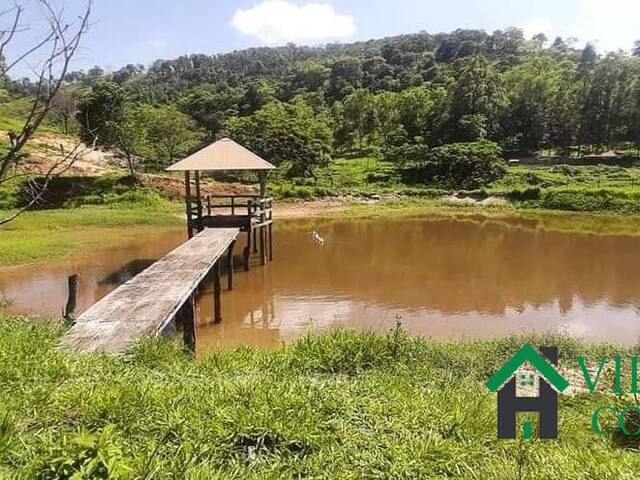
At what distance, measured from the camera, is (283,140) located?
3516cm

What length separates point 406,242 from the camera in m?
20.4

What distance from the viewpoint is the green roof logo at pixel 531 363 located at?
4715 millimetres

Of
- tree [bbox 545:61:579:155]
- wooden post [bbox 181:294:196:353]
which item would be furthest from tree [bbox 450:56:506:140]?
wooden post [bbox 181:294:196:353]

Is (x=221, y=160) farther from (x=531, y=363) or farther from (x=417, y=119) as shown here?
(x=417, y=119)

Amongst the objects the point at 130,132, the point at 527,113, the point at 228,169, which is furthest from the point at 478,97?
the point at 228,169

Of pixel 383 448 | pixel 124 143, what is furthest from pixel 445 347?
pixel 124 143

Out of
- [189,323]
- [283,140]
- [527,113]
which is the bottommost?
[189,323]

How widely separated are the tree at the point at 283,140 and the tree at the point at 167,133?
305cm

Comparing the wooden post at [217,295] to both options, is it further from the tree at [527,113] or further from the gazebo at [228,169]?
the tree at [527,113]

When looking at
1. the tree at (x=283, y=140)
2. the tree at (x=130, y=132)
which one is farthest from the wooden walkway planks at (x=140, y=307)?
the tree at (x=283, y=140)

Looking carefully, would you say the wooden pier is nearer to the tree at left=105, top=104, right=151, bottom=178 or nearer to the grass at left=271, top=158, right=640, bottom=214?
the grass at left=271, top=158, right=640, bottom=214

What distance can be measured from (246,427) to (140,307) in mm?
3981

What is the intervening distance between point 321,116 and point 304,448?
48116 millimetres

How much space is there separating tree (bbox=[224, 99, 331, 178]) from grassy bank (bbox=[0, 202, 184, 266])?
9039 mm
